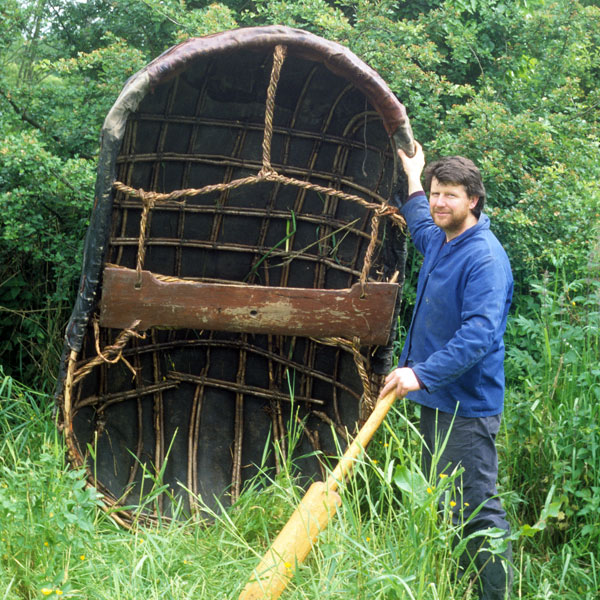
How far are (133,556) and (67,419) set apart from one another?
2.26ft

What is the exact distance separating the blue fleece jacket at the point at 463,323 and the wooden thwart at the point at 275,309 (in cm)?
34

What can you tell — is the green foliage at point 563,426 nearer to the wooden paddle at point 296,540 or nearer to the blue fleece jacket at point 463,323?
the blue fleece jacket at point 463,323

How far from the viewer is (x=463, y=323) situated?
2420 mm

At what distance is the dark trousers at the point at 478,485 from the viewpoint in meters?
2.47

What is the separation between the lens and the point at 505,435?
3.28 metres

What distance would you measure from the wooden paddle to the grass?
5 cm

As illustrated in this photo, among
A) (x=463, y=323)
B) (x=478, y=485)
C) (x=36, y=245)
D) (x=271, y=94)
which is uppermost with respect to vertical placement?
(x=271, y=94)

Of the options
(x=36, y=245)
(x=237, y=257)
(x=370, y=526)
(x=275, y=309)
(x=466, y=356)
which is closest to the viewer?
(x=466, y=356)

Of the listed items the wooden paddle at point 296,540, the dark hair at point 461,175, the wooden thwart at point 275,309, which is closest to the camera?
the wooden paddle at point 296,540

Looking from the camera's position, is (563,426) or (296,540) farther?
(563,426)

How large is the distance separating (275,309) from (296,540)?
1165mm

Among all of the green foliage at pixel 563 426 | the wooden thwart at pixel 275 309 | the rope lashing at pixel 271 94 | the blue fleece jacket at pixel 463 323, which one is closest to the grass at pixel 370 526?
the green foliage at pixel 563 426

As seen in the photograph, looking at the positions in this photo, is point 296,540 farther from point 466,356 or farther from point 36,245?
point 36,245

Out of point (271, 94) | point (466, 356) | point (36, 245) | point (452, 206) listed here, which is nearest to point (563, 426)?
point (466, 356)
